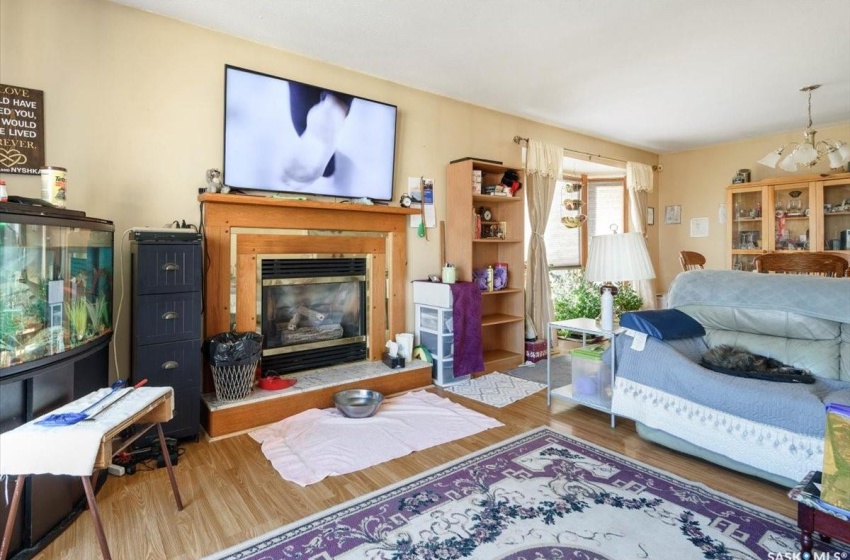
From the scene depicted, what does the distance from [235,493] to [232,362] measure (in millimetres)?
828

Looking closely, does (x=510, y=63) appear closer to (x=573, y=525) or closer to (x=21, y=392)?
(x=573, y=525)

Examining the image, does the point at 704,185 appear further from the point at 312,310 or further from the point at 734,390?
the point at 312,310

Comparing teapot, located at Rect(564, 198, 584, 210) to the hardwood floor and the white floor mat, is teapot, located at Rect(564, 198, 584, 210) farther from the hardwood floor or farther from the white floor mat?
the hardwood floor

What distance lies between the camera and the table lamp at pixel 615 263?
282 centimetres

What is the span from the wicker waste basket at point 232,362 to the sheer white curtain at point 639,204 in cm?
518

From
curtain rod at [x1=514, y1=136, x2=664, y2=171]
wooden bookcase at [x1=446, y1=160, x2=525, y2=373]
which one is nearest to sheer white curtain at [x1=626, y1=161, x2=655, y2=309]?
curtain rod at [x1=514, y1=136, x2=664, y2=171]

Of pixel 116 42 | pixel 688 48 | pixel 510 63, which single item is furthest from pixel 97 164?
pixel 688 48

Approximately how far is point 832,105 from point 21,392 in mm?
6664

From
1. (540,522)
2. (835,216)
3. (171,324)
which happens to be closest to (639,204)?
(835,216)

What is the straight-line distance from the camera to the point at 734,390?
2129mm

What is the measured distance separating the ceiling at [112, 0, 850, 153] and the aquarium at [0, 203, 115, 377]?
1.58 m

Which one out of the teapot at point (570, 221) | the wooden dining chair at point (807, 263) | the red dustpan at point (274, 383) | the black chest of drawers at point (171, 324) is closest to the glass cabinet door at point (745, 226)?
the wooden dining chair at point (807, 263)

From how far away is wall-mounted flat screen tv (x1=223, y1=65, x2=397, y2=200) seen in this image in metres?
2.92

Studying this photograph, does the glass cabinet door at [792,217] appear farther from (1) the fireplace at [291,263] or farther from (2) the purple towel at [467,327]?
(1) the fireplace at [291,263]
